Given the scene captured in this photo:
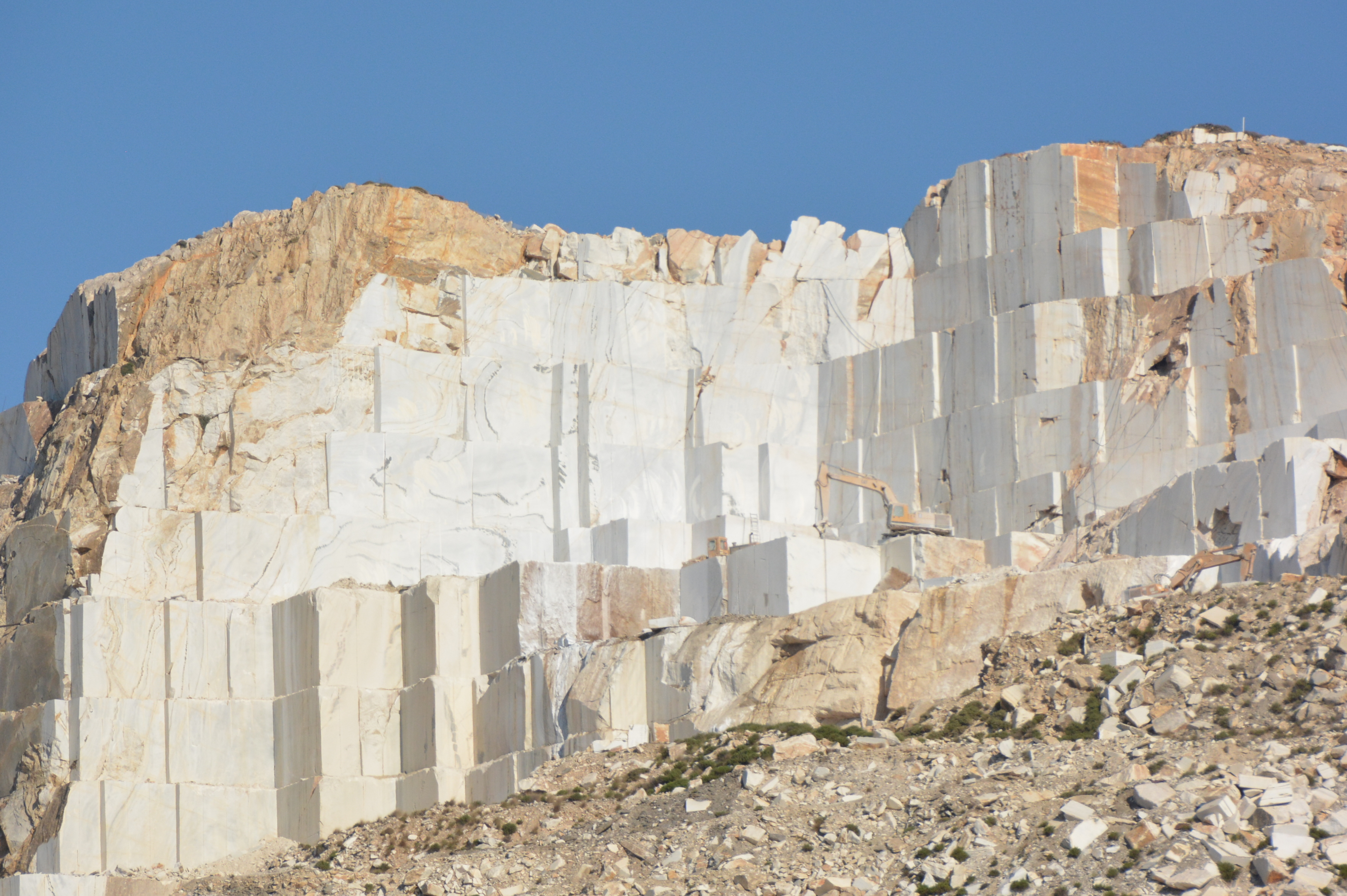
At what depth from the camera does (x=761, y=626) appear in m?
51.2

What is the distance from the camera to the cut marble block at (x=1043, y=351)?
2416 inches

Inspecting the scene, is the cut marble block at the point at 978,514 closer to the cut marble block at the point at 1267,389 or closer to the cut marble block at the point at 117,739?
the cut marble block at the point at 1267,389

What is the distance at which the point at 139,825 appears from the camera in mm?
53594

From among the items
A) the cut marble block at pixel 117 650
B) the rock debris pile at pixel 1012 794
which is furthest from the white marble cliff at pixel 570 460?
the rock debris pile at pixel 1012 794

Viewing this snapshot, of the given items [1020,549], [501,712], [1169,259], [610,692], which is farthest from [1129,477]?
[501,712]

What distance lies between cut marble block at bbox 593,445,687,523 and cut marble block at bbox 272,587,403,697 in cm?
800

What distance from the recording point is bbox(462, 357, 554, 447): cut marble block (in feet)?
205

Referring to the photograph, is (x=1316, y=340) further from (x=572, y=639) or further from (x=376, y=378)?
(x=376, y=378)

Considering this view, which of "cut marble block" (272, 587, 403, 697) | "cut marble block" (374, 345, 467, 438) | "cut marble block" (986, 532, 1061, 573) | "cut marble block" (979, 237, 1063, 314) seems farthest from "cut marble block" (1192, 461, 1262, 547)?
"cut marble block" (374, 345, 467, 438)

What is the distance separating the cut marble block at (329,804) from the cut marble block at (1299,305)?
24.5m

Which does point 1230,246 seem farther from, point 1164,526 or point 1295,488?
point 1295,488

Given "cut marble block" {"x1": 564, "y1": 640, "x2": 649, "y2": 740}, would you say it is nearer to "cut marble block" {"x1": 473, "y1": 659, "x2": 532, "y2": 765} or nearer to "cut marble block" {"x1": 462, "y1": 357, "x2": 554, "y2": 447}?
"cut marble block" {"x1": 473, "y1": 659, "x2": 532, "y2": 765}

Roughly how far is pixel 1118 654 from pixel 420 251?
2784cm

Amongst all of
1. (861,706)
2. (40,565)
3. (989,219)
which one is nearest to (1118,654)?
(861,706)
